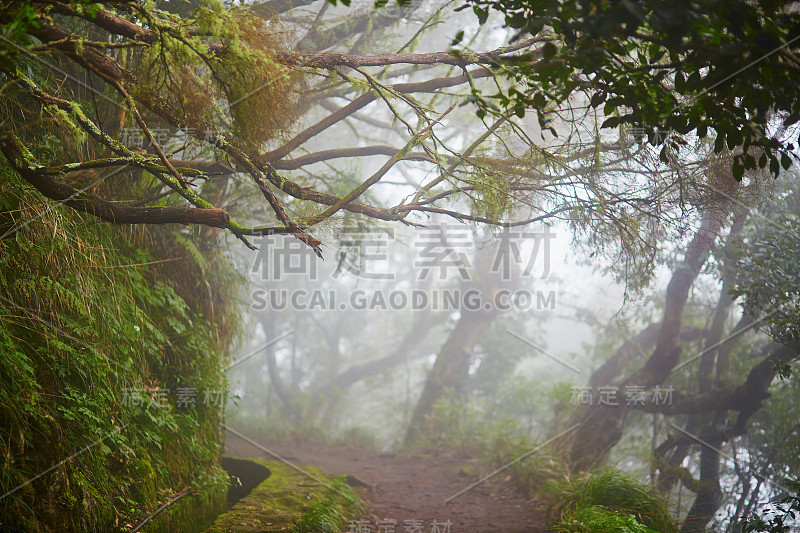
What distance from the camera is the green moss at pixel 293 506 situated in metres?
4.18

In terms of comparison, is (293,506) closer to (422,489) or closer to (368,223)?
(422,489)

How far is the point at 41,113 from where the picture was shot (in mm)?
3514

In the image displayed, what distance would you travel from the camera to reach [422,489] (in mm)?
7258

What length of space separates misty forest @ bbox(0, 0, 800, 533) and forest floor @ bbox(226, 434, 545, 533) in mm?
62

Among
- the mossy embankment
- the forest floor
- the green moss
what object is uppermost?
the mossy embankment

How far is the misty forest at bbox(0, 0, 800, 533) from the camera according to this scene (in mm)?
2533

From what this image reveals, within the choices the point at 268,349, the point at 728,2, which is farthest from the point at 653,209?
the point at 268,349

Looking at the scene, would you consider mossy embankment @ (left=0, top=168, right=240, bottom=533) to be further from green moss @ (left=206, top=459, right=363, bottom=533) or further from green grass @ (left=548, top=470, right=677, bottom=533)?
green grass @ (left=548, top=470, right=677, bottom=533)

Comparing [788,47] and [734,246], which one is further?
[734,246]

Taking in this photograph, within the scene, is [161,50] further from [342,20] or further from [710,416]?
[710,416]

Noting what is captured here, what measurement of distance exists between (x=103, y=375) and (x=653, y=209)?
4.71 metres

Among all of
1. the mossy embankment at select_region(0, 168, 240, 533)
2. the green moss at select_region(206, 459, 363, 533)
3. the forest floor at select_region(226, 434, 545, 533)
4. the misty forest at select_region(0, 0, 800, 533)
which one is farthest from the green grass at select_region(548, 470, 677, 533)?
the mossy embankment at select_region(0, 168, 240, 533)

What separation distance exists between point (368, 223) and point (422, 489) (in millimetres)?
4211

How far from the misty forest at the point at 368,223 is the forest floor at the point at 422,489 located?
6 centimetres
